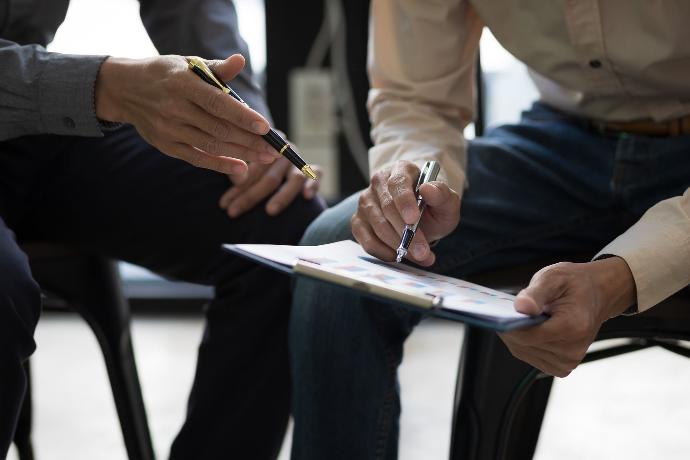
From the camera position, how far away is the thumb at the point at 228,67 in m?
Answer: 0.91

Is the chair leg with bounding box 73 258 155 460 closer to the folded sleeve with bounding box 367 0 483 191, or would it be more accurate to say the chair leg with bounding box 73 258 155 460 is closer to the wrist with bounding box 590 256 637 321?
the folded sleeve with bounding box 367 0 483 191

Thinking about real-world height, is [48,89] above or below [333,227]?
above

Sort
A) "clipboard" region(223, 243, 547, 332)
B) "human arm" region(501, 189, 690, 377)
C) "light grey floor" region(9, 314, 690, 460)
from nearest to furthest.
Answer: "clipboard" region(223, 243, 547, 332) < "human arm" region(501, 189, 690, 377) < "light grey floor" region(9, 314, 690, 460)

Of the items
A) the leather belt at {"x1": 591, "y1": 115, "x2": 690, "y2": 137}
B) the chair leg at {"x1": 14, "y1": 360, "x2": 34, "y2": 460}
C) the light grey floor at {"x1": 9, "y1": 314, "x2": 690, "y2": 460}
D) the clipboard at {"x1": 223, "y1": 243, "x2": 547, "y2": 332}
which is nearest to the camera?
the clipboard at {"x1": 223, "y1": 243, "x2": 547, "y2": 332}

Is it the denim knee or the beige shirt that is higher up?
the beige shirt

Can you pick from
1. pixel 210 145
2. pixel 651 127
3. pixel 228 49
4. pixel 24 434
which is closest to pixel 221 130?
pixel 210 145

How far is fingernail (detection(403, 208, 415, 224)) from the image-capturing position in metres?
0.91

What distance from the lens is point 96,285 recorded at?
4.04 feet

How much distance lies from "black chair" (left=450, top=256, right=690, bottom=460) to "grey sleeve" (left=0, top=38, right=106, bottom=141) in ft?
1.55

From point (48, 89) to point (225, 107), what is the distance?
0.23m

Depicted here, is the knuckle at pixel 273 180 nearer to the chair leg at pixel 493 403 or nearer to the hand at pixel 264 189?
the hand at pixel 264 189

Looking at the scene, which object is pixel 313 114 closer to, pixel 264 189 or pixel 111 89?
pixel 264 189

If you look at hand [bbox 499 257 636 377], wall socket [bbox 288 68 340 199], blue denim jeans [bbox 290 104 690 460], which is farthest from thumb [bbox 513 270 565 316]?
wall socket [bbox 288 68 340 199]

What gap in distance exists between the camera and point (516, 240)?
1070 millimetres
